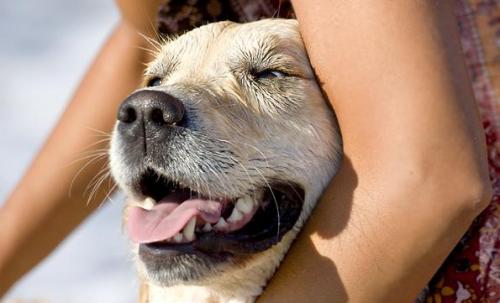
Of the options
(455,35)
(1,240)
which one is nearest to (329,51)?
(455,35)

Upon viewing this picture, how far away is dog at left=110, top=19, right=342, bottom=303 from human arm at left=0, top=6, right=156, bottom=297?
0.99 meters

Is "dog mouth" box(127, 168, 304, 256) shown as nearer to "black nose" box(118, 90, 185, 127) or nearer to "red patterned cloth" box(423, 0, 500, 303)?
"black nose" box(118, 90, 185, 127)

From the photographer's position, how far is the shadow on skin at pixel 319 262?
2.42 metres

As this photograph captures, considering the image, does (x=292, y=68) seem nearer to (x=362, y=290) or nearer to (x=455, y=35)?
(x=455, y=35)

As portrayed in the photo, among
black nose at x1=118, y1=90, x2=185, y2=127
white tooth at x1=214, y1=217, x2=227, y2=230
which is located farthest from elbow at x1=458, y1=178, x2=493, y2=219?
black nose at x1=118, y1=90, x2=185, y2=127

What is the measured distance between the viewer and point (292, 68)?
3.05 meters

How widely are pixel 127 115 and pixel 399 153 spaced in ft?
3.01

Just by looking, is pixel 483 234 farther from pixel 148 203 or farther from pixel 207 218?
pixel 148 203

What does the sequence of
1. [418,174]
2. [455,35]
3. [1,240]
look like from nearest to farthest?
[418,174], [455,35], [1,240]

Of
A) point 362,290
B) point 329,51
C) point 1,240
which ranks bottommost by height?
point 1,240

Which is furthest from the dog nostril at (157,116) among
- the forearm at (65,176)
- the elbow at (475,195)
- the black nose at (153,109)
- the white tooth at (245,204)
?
the forearm at (65,176)

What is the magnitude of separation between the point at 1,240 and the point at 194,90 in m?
1.63

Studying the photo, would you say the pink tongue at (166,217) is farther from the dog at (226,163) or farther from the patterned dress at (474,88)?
the patterned dress at (474,88)

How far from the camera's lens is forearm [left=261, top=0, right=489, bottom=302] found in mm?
2271
